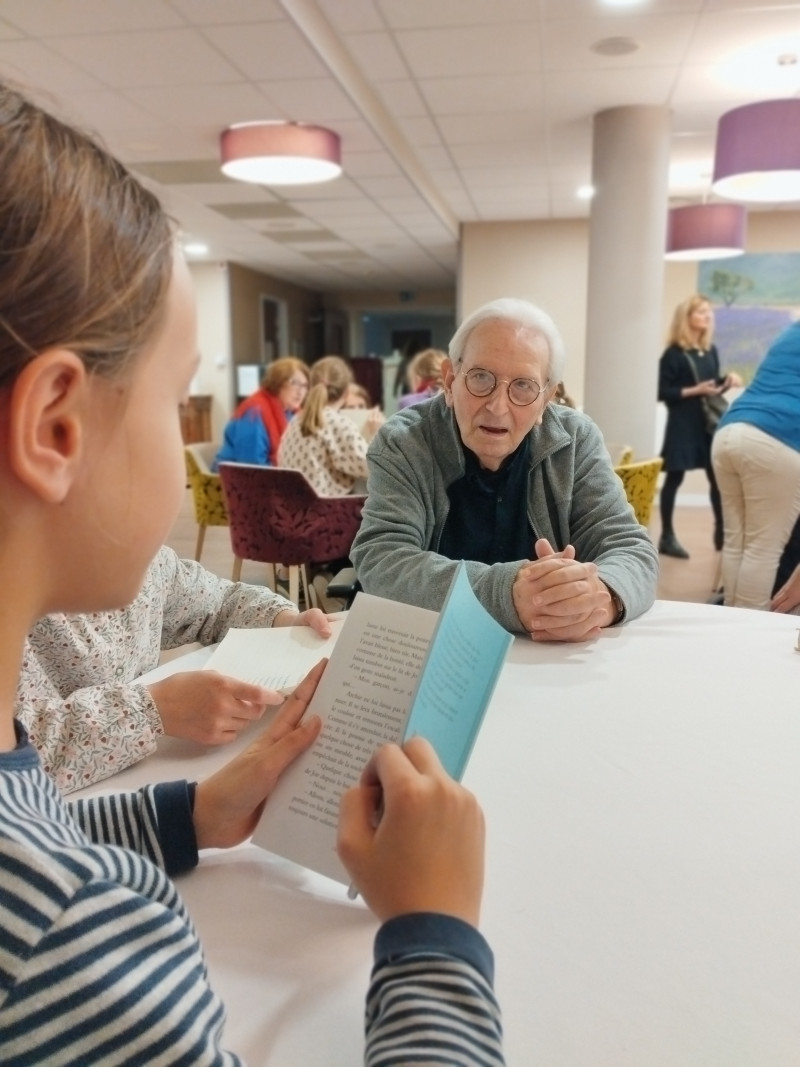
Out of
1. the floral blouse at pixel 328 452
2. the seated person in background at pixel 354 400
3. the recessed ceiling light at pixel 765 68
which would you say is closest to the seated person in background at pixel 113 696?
the floral blouse at pixel 328 452

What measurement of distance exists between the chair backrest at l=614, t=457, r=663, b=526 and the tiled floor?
1.69 feet

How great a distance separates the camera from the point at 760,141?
163 inches

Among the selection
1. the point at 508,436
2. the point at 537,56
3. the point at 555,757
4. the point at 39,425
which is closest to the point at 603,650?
the point at 555,757

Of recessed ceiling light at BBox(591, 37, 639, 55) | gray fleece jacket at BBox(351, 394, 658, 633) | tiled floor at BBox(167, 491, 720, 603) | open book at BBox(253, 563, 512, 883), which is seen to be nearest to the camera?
open book at BBox(253, 563, 512, 883)

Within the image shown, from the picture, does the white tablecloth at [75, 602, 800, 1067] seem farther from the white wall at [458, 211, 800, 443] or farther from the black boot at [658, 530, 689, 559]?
the white wall at [458, 211, 800, 443]

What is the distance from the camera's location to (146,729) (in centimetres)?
90

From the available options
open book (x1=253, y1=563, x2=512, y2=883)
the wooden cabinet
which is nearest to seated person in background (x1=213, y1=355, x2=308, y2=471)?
open book (x1=253, y1=563, x2=512, y2=883)

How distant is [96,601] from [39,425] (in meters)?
0.13

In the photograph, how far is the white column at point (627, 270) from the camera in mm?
4824

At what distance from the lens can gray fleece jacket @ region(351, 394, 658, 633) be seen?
1.55 m

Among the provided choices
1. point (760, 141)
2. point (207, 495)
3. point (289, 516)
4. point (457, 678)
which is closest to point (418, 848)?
point (457, 678)

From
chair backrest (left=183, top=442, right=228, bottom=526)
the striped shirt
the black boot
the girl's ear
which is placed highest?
the girl's ear

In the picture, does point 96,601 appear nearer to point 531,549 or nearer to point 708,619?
point 708,619

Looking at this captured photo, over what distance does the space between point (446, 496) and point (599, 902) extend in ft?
3.57
